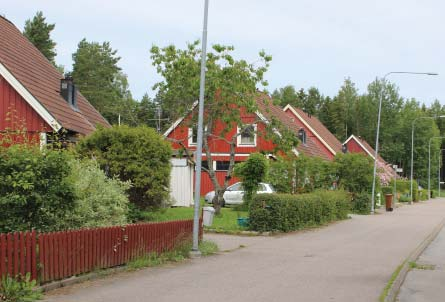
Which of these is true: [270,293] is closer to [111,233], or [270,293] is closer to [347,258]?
[111,233]

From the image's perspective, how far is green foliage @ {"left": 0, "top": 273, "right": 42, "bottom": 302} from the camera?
8.27m

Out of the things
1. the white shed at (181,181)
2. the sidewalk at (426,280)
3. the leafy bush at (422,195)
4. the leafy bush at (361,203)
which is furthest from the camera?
the leafy bush at (422,195)

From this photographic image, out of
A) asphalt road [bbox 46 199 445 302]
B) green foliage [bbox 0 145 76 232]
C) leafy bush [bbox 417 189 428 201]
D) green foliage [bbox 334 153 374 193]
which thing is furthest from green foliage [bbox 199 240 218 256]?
leafy bush [bbox 417 189 428 201]

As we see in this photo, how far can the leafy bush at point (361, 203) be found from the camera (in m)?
36.6

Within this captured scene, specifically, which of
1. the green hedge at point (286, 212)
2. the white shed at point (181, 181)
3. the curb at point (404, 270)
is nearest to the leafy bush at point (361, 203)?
the green hedge at point (286, 212)

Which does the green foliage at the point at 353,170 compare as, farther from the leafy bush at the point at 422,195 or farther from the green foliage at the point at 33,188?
the leafy bush at the point at 422,195

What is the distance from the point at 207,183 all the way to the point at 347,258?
26568 mm

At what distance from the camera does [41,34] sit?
57.8 metres

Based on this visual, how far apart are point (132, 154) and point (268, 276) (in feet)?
23.5

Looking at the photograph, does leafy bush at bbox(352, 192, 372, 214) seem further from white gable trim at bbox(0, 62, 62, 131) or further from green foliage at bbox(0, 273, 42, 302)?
green foliage at bbox(0, 273, 42, 302)

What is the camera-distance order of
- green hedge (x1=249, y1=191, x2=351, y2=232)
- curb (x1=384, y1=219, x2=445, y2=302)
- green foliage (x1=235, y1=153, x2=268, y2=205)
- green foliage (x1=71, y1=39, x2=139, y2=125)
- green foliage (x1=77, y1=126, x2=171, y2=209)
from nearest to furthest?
curb (x1=384, y1=219, x2=445, y2=302) → green foliage (x1=77, y1=126, x2=171, y2=209) → green hedge (x1=249, y1=191, x2=351, y2=232) → green foliage (x1=235, y1=153, x2=268, y2=205) → green foliage (x1=71, y1=39, x2=139, y2=125)

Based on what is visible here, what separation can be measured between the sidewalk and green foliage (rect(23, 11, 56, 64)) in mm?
47414

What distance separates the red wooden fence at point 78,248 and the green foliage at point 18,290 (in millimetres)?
134

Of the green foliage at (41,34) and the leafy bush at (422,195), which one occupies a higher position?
the green foliage at (41,34)
